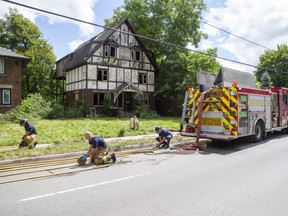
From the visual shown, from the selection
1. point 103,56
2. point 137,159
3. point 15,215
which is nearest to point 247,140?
point 137,159

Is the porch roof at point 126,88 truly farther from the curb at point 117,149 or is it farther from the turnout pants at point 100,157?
the turnout pants at point 100,157

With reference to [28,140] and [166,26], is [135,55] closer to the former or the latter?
[166,26]

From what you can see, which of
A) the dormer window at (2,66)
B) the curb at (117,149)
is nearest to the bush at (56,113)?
the dormer window at (2,66)

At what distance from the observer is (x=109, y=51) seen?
91.1ft

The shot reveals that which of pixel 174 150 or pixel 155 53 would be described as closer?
pixel 174 150

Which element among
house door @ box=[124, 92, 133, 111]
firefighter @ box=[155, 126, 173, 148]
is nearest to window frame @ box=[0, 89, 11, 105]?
house door @ box=[124, 92, 133, 111]

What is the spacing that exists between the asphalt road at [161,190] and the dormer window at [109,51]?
21365 mm

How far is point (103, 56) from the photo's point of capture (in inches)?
1080

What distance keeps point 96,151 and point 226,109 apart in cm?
534

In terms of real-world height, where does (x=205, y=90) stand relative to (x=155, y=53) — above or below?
below

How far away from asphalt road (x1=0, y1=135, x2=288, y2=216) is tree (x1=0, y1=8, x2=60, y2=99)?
3499cm

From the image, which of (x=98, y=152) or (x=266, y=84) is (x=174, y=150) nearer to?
(x=98, y=152)

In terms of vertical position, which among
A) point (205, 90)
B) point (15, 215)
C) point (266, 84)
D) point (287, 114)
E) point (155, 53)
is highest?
point (155, 53)

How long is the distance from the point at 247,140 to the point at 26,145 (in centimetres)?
925
